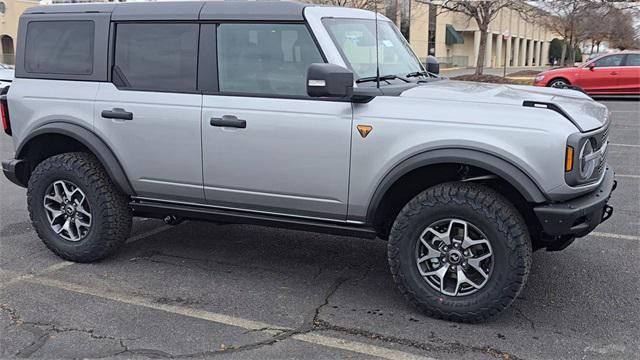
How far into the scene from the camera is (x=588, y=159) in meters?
3.67

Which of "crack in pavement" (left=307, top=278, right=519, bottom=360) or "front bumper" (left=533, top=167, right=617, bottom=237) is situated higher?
"front bumper" (left=533, top=167, right=617, bottom=237)

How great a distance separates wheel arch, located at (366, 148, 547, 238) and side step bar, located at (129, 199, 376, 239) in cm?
16

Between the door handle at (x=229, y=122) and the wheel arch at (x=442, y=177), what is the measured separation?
1.02 meters

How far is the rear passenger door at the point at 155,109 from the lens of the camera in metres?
4.45

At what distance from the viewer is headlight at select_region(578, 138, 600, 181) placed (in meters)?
3.58

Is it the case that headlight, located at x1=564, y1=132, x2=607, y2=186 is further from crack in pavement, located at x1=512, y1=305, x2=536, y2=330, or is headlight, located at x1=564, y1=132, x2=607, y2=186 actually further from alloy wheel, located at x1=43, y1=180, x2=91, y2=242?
alloy wheel, located at x1=43, y1=180, x2=91, y2=242

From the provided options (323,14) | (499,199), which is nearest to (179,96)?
(323,14)

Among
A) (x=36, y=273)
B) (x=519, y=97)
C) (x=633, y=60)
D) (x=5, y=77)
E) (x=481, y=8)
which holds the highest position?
(x=481, y=8)

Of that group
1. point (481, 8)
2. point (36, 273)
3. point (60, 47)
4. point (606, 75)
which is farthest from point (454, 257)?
point (481, 8)

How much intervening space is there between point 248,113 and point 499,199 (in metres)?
1.72

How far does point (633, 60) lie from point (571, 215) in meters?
17.4

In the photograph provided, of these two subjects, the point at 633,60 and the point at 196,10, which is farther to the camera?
the point at 633,60

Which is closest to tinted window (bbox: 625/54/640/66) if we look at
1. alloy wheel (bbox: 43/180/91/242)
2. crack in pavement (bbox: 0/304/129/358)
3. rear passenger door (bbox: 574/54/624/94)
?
rear passenger door (bbox: 574/54/624/94)

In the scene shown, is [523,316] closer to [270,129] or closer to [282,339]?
[282,339]
